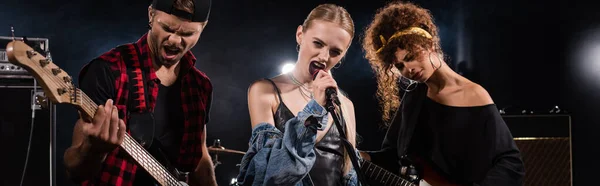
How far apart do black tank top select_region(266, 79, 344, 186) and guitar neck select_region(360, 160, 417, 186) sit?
0.60 metres

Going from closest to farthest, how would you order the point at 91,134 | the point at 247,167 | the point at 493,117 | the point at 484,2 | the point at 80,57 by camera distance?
the point at 91,134 < the point at 247,167 < the point at 493,117 < the point at 80,57 < the point at 484,2

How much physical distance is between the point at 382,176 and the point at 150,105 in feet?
4.46

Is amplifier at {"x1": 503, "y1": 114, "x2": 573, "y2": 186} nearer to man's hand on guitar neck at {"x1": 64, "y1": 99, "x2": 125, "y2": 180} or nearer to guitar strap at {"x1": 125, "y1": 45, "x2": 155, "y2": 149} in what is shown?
guitar strap at {"x1": 125, "y1": 45, "x2": 155, "y2": 149}

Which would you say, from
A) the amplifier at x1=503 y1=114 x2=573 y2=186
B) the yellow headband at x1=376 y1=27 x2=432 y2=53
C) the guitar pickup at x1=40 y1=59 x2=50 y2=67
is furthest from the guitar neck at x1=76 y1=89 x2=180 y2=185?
the amplifier at x1=503 y1=114 x2=573 y2=186

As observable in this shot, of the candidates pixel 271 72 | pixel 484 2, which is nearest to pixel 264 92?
pixel 271 72

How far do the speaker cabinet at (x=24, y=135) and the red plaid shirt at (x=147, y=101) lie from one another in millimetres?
1574

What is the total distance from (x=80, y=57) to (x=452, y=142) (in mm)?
2706

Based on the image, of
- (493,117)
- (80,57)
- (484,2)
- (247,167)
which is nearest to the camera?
(247,167)

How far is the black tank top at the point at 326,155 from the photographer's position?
2639mm

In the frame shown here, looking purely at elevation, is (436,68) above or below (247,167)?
above

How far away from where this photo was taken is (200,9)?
264cm

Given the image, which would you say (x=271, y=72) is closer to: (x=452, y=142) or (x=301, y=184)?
(x=452, y=142)

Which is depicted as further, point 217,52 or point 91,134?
point 217,52

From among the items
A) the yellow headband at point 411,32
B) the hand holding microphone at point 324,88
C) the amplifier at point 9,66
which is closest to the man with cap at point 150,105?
the hand holding microphone at point 324,88
